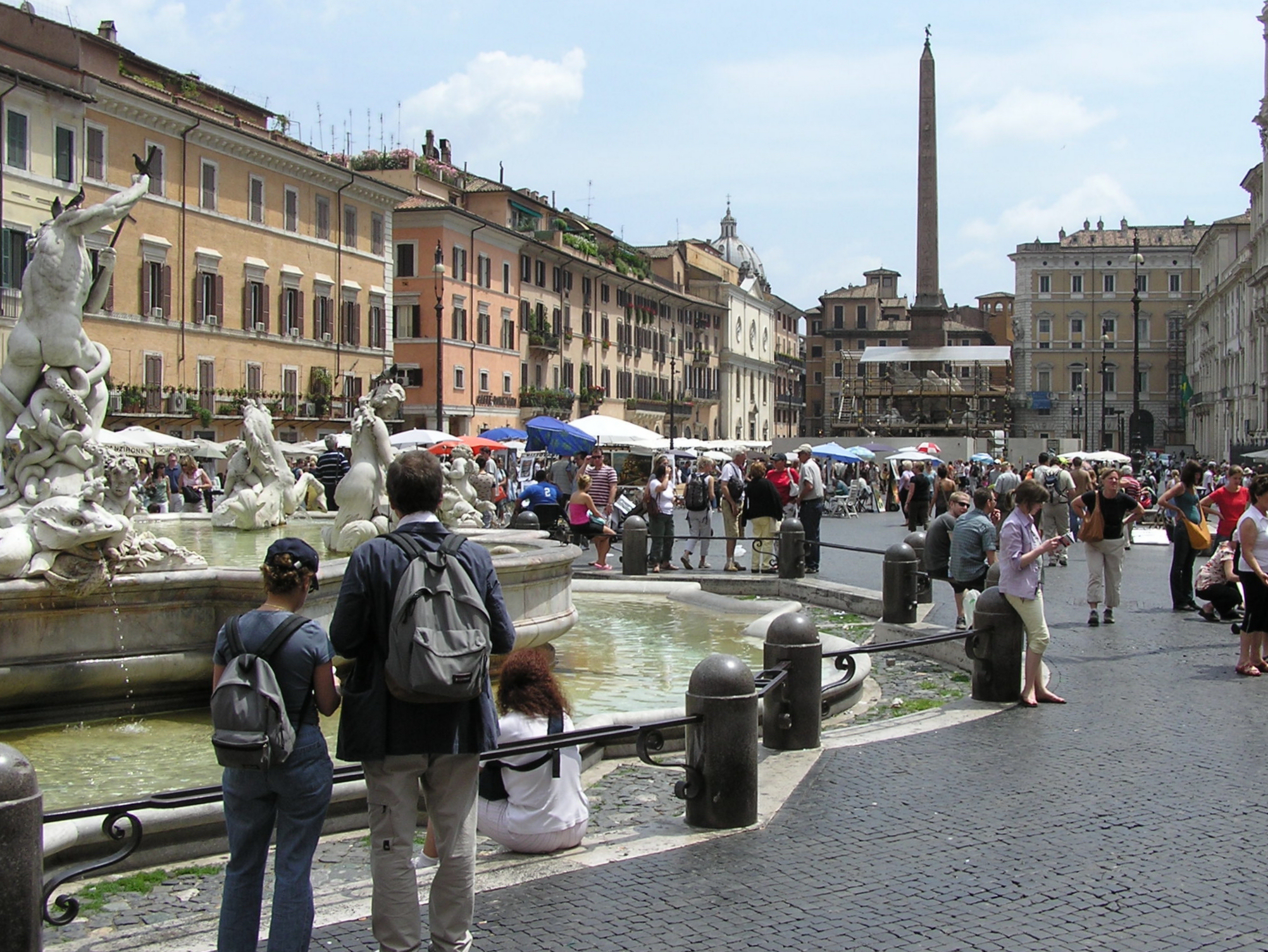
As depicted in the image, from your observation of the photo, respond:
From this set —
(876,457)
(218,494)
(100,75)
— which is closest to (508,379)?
(876,457)

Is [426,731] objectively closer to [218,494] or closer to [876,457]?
[218,494]

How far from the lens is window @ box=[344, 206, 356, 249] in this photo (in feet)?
139

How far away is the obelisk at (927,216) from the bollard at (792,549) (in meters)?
40.1

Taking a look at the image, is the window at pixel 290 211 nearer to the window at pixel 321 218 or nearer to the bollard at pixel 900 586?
the window at pixel 321 218

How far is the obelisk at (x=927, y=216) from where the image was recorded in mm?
51156

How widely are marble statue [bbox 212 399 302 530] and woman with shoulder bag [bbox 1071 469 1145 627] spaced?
759 cm

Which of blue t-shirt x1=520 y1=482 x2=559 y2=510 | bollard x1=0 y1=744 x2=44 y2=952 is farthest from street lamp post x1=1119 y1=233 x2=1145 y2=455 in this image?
bollard x1=0 y1=744 x2=44 y2=952

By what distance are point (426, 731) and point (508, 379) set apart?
50406 millimetres

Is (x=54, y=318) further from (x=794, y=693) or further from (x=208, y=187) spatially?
(x=208, y=187)

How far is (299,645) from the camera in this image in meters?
3.70

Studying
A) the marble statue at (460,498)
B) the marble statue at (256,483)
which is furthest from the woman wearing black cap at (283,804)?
the marble statue at (256,483)

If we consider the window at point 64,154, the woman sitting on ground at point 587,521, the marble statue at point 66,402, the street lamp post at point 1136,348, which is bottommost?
the woman sitting on ground at point 587,521

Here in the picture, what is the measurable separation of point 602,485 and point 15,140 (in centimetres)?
2011

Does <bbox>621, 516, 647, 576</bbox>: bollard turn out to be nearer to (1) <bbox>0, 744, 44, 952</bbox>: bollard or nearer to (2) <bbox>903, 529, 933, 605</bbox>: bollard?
(2) <bbox>903, 529, 933, 605</bbox>: bollard
